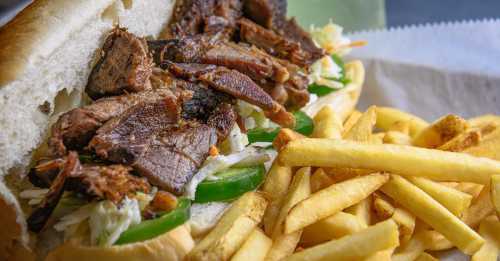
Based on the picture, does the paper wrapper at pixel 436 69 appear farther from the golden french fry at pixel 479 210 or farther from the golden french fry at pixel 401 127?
the golden french fry at pixel 479 210

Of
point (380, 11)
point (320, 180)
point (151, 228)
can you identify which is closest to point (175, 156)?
point (151, 228)

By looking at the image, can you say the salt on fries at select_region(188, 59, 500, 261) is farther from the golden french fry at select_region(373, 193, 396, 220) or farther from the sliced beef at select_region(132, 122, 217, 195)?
the sliced beef at select_region(132, 122, 217, 195)

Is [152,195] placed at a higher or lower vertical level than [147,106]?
lower

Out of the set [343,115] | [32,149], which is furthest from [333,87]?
[32,149]

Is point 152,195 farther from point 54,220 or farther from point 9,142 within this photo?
point 9,142

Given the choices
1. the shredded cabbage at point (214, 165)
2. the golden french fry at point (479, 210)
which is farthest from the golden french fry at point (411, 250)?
the shredded cabbage at point (214, 165)

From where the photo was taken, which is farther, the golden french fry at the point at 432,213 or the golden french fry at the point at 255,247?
the golden french fry at the point at 432,213
